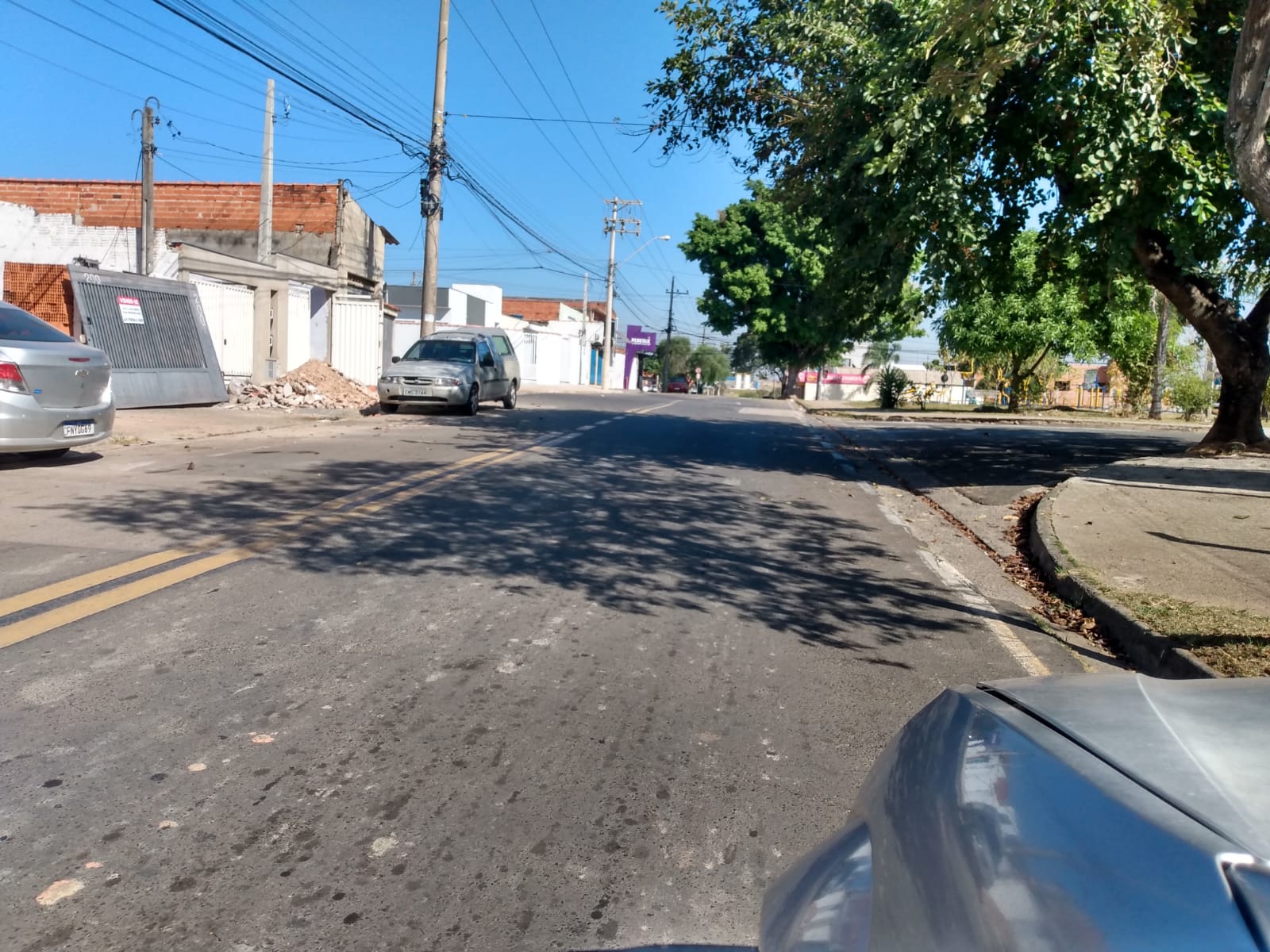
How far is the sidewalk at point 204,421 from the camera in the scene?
531 inches

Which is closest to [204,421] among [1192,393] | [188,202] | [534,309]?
[188,202]

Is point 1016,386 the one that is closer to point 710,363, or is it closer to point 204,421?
point 204,421

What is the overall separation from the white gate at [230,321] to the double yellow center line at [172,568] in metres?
13.1

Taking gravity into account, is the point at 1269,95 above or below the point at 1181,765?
above

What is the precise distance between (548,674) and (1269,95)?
5.53 meters

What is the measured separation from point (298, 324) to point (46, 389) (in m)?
15.4

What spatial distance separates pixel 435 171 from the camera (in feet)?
74.8

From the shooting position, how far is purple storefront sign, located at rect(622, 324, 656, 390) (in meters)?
78.6

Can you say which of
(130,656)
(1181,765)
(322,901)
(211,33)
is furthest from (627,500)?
(211,33)

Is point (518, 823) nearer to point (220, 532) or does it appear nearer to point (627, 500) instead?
point (220, 532)

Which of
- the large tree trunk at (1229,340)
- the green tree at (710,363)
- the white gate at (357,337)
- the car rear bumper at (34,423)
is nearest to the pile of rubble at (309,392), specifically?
the white gate at (357,337)

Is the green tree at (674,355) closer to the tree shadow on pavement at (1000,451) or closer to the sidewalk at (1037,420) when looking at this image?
the sidewalk at (1037,420)

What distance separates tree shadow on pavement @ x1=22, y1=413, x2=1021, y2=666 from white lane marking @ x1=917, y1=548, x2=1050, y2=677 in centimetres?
14

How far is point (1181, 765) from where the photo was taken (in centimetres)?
147
